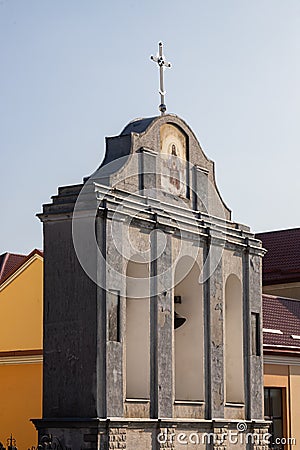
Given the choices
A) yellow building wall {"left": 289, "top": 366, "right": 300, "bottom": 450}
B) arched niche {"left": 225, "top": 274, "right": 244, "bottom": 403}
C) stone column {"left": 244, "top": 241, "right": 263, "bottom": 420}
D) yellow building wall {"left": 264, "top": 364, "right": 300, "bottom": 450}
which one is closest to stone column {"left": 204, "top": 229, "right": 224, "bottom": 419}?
arched niche {"left": 225, "top": 274, "right": 244, "bottom": 403}

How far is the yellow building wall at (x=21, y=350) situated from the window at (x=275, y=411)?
5755 mm

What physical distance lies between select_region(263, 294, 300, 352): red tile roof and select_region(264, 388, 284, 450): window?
1048 millimetres

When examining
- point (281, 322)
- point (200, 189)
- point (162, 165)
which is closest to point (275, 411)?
point (281, 322)

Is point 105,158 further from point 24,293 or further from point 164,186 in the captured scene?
point 24,293

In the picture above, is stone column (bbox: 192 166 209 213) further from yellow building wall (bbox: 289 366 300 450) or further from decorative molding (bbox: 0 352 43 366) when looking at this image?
yellow building wall (bbox: 289 366 300 450)

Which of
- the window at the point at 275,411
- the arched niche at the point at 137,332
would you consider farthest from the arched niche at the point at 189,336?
the window at the point at 275,411

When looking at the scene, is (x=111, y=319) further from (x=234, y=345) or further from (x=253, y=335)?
(x=253, y=335)

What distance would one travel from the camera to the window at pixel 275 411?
25781 millimetres

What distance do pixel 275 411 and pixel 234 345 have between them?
128 inches

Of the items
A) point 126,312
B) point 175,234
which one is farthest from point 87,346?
point 175,234

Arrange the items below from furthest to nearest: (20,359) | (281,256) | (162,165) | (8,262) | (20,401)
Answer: (281,256) → (8,262) → (20,359) → (20,401) → (162,165)

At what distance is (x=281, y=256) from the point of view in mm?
35875

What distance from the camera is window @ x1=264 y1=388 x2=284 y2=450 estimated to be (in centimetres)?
2578

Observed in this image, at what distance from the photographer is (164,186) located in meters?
21.3
